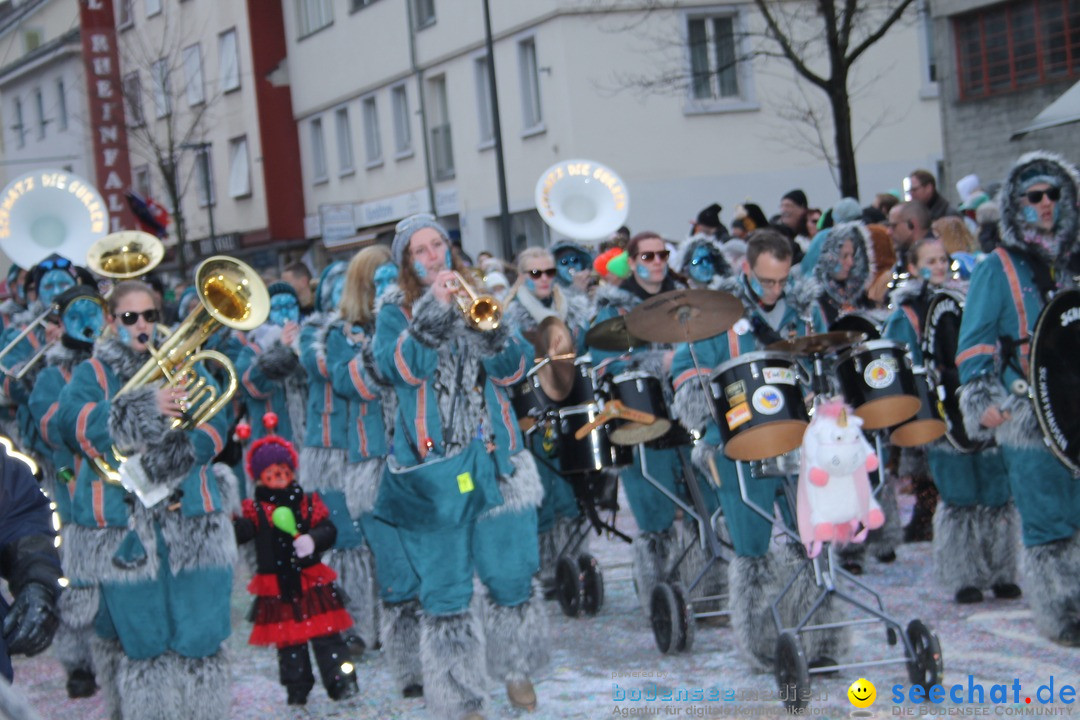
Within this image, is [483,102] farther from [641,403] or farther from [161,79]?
[641,403]

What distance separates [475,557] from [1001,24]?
16681mm

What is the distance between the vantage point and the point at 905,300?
820 centimetres

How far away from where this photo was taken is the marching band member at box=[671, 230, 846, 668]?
256 inches

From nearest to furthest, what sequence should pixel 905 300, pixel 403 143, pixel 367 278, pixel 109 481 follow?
pixel 109 481
pixel 367 278
pixel 905 300
pixel 403 143

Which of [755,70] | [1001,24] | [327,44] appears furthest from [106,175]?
[1001,24]

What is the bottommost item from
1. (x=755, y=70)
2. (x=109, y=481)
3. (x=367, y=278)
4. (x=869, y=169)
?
(x=109, y=481)

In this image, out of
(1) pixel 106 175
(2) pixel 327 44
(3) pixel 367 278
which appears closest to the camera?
(3) pixel 367 278

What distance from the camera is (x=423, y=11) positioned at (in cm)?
2817

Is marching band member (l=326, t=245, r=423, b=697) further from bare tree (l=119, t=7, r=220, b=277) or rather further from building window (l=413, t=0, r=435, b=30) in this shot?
bare tree (l=119, t=7, r=220, b=277)

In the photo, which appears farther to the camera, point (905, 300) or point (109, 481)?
point (905, 300)

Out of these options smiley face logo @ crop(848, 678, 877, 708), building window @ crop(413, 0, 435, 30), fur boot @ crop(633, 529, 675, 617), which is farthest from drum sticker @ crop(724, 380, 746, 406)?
building window @ crop(413, 0, 435, 30)

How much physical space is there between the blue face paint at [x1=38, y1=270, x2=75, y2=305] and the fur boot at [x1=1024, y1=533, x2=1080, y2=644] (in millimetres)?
5876

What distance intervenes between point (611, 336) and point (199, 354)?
2.17 meters

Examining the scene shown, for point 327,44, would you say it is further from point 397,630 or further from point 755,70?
point 397,630
